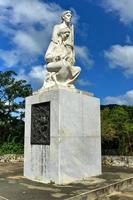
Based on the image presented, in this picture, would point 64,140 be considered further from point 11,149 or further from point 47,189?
point 11,149

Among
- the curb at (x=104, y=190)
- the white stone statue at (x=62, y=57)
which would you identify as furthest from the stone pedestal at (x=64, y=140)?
the curb at (x=104, y=190)

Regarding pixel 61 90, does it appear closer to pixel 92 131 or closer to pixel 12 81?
pixel 92 131

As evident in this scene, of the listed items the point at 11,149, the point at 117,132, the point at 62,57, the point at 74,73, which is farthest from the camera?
the point at 11,149

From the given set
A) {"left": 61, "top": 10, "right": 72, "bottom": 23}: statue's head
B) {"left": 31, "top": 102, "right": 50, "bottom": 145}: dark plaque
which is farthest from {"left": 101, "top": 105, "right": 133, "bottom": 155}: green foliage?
{"left": 61, "top": 10, "right": 72, "bottom": 23}: statue's head

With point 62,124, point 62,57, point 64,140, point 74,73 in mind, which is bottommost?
point 64,140

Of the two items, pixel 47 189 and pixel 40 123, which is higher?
pixel 40 123

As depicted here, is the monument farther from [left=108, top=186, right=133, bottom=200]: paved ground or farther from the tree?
the tree

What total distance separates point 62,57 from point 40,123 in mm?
2094

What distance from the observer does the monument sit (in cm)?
753

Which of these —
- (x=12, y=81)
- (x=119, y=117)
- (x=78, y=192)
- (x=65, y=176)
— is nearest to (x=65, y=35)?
(x=65, y=176)

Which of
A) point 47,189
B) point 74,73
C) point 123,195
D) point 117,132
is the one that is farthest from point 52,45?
point 117,132

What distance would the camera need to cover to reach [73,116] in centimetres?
791

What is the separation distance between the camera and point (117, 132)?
13711mm

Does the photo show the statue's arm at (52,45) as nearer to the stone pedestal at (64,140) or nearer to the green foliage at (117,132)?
the stone pedestal at (64,140)
